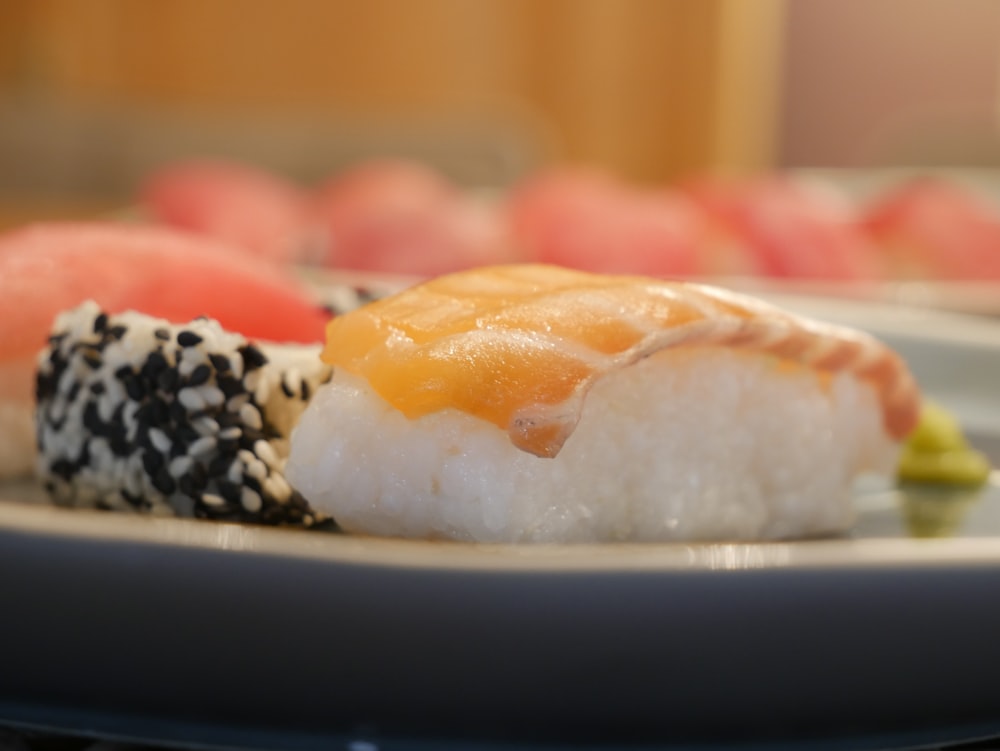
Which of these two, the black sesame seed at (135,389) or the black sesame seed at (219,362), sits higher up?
Result: the black sesame seed at (219,362)

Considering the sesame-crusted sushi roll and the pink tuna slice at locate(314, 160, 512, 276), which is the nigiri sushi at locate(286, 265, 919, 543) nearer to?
the sesame-crusted sushi roll

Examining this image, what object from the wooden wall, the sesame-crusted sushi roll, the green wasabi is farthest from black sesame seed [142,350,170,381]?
the wooden wall

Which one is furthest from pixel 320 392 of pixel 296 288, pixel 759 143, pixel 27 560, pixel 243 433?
pixel 759 143

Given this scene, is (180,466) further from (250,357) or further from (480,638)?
(480,638)

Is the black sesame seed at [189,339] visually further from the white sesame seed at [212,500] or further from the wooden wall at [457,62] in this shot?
the wooden wall at [457,62]

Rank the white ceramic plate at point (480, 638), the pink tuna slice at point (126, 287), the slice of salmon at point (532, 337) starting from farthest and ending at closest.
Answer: the pink tuna slice at point (126, 287)
the slice of salmon at point (532, 337)
the white ceramic plate at point (480, 638)

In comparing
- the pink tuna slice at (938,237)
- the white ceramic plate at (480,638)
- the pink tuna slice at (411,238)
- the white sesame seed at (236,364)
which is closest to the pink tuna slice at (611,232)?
the pink tuna slice at (411,238)

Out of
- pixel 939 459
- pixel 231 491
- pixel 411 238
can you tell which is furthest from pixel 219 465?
pixel 411 238
